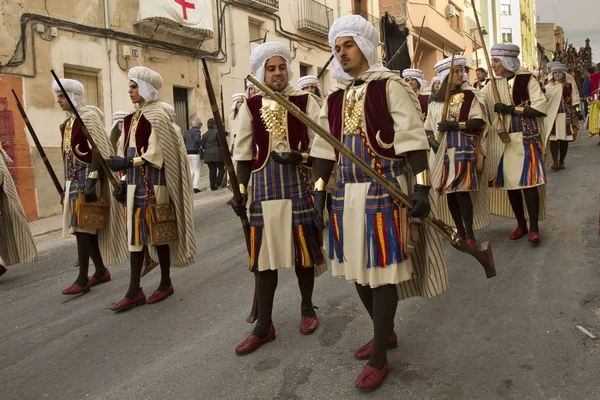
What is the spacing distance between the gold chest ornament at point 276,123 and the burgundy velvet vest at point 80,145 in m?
2.46

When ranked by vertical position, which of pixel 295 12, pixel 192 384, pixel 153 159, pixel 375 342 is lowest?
pixel 192 384

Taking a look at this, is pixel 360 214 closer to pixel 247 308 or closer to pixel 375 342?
pixel 375 342

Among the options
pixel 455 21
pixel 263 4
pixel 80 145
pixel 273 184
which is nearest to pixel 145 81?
pixel 80 145

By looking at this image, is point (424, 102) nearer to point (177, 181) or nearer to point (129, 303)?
point (177, 181)

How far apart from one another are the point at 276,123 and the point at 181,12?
11.5m

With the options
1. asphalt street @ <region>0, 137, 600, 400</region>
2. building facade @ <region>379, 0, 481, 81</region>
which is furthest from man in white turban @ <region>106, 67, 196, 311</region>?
building facade @ <region>379, 0, 481, 81</region>

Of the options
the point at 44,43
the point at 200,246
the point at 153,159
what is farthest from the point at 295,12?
the point at 153,159

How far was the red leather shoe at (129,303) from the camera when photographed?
4.77 m

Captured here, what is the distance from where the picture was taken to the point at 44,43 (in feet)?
36.8

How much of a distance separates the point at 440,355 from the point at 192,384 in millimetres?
1510

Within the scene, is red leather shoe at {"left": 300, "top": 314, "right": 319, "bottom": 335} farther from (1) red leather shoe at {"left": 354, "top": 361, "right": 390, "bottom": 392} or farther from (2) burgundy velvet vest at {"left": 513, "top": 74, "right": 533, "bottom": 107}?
(2) burgundy velvet vest at {"left": 513, "top": 74, "right": 533, "bottom": 107}

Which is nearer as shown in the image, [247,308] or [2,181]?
[247,308]

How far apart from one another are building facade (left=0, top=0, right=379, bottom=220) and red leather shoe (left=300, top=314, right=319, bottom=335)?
8564 millimetres

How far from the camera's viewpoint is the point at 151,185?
15.9 ft
